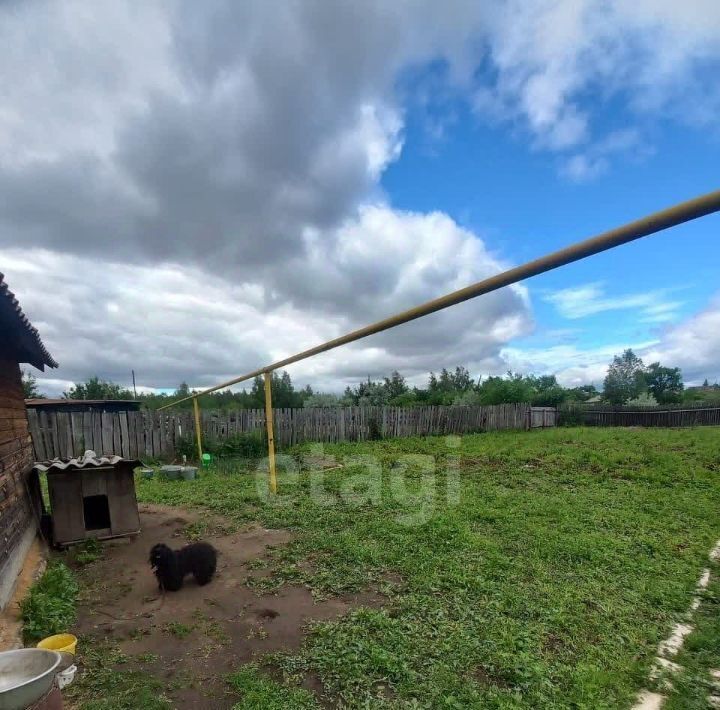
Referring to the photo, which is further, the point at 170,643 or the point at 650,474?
the point at 650,474

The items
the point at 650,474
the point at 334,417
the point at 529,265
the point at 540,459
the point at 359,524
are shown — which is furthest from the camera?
the point at 334,417

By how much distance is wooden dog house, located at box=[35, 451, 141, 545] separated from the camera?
189 inches

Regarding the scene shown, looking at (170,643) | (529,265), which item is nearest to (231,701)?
(170,643)

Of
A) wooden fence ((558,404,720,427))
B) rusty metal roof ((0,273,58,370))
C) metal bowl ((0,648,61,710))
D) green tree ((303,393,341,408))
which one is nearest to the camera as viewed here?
metal bowl ((0,648,61,710))

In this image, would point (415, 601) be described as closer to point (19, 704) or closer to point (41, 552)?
point (19, 704)

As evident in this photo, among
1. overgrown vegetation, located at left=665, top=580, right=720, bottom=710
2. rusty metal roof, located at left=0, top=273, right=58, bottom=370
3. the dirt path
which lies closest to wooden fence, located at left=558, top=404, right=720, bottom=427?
overgrown vegetation, located at left=665, top=580, right=720, bottom=710

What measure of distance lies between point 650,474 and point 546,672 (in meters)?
6.40

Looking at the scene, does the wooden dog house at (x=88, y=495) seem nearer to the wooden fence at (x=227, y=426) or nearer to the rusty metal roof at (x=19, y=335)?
the rusty metal roof at (x=19, y=335)

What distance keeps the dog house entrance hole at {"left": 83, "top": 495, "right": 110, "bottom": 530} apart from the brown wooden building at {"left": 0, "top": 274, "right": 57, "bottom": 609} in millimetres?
533

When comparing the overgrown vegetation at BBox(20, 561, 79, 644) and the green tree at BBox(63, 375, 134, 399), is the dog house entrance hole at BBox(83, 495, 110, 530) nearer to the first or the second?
the overgrown vegetation at BBox(20, 561, 79, 644)

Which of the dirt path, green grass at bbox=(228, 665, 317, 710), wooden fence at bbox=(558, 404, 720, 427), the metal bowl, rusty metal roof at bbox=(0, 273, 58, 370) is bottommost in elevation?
wooden fence at bbox=(558, 404, 720, 427)

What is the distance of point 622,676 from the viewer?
7.59 ft

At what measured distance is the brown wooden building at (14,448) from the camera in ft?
11.5

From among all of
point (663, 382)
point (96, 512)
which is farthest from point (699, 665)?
point (663, 382)
